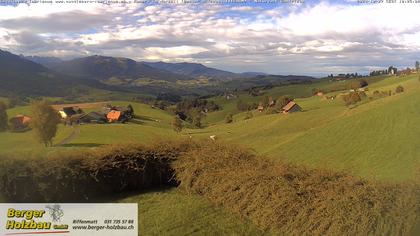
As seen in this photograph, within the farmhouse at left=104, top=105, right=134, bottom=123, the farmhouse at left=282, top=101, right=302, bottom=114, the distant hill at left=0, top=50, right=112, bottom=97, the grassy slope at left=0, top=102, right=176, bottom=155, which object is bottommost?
the farmhouse at left=282, top=101, right=302, bottom=114

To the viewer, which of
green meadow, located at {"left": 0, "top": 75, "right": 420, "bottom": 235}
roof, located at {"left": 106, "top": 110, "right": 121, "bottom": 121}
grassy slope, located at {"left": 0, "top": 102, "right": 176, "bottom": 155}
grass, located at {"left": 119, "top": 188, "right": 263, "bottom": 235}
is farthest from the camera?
roof, located at {"left": 106, "top": 110, "right": 121, "bottom": 121}

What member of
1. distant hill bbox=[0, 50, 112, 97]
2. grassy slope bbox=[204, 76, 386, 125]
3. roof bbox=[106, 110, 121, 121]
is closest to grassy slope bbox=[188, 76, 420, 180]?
roof bbox=[106, 110, 121, 121]

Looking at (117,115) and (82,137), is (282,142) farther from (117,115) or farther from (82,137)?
(82,137)

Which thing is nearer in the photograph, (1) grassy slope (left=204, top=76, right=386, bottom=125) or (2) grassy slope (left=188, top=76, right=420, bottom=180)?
(2) grassy slope (left=188, top=76, right=420, bottom=180)

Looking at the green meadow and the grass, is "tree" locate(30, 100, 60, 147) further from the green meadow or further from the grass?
the grass

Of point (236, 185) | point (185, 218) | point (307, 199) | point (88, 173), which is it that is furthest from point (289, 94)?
point (307, 199)

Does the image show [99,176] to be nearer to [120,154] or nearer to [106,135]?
[120,154]

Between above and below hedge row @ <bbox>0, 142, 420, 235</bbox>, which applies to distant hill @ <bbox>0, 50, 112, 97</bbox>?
above
